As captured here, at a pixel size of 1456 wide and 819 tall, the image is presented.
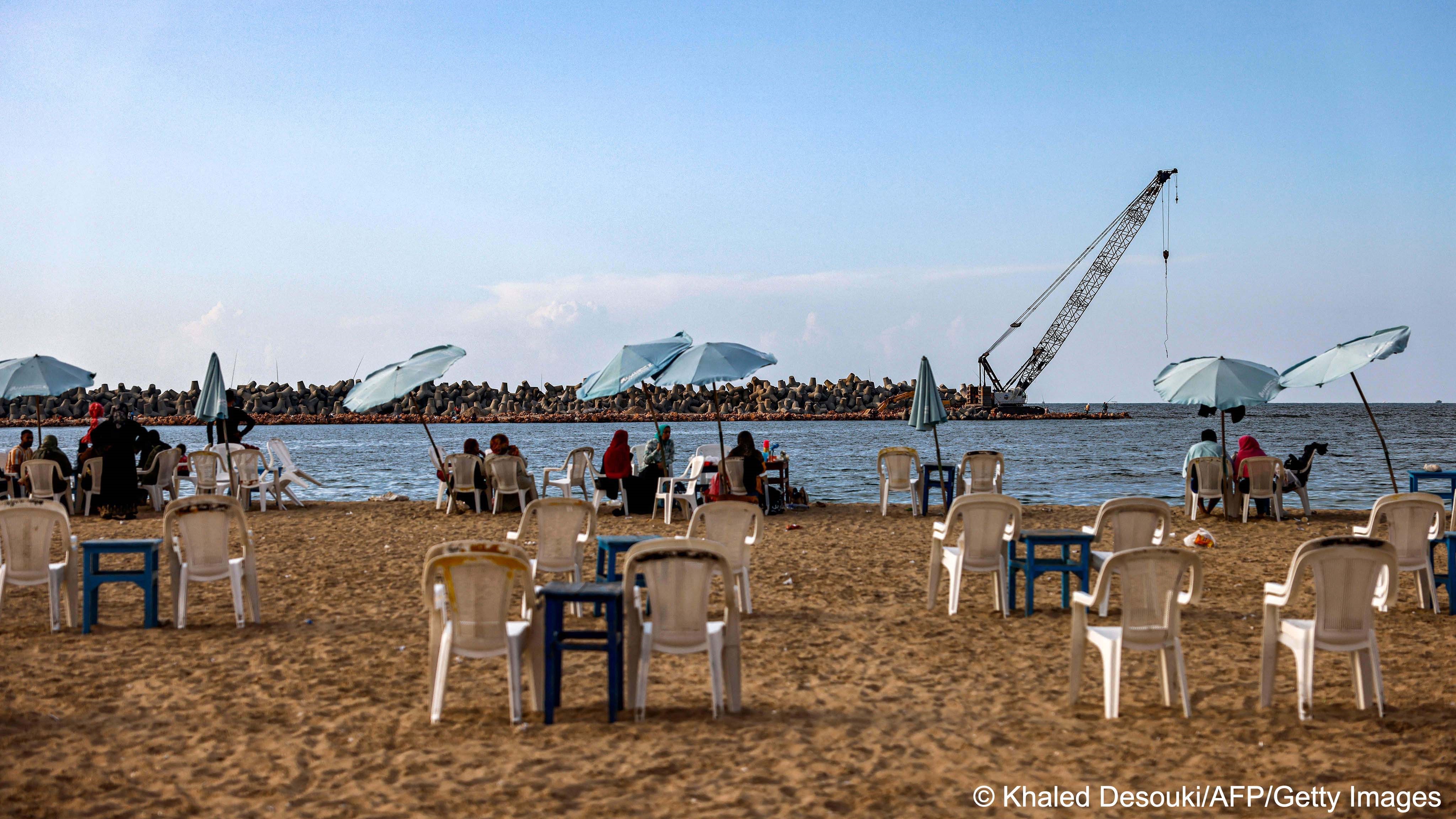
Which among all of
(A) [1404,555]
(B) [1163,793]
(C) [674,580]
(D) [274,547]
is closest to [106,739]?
(C) [674,580]

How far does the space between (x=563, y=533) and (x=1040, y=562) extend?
3.18m

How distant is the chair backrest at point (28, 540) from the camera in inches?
251

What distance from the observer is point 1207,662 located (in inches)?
222

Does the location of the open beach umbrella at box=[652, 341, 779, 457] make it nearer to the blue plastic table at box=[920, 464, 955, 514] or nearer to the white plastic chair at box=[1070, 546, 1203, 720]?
the blue plastic table at box=[920, 464, 955, 514]

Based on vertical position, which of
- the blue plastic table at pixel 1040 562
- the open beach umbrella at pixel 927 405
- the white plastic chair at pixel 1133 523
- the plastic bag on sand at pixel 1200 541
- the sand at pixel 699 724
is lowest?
the sand at pixel 699 724

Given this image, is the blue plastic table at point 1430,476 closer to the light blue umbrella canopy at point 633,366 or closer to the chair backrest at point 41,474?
the light blue umbrella canopy at point 633,366

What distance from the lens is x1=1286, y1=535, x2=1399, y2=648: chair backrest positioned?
4559 millimetres

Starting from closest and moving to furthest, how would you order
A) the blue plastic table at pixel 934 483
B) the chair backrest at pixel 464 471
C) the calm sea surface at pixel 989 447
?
the chair backrest at pixel 464 471
the blue plastic table at pixel 934 483
the calm sea surface at pixel 989 447

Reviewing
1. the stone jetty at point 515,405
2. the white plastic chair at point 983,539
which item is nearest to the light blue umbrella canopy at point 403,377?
the white plastic chair at point 983,539

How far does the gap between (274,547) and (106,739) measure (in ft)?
21.1

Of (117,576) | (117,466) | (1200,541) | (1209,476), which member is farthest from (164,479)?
(1209,476)

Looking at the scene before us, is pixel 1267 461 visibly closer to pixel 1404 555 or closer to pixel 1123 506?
pixel 1404 555

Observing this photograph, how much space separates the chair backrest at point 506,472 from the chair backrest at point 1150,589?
922 cm

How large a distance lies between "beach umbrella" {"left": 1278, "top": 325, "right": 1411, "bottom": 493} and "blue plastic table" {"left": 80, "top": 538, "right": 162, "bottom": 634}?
30.1 feet
